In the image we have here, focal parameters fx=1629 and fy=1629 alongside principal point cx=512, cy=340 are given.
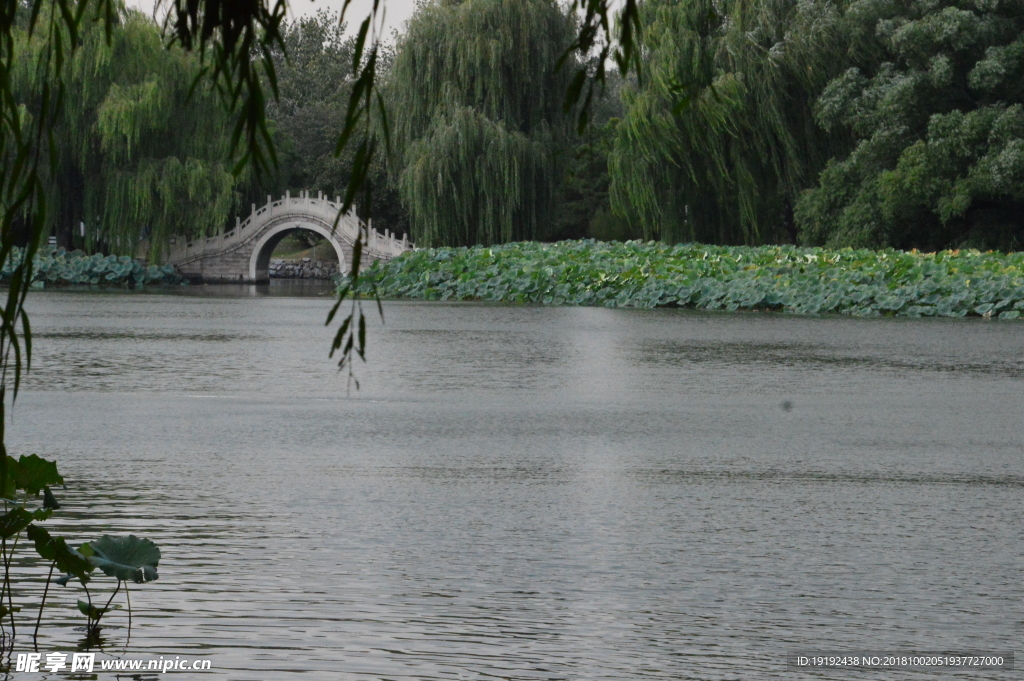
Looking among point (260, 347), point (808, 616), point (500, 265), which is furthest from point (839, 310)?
point (808, 616)

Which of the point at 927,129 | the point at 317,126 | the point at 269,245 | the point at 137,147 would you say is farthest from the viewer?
the point at 317,126

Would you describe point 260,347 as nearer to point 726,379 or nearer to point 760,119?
point 726,379

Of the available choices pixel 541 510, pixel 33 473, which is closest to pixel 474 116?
pixel 541 510

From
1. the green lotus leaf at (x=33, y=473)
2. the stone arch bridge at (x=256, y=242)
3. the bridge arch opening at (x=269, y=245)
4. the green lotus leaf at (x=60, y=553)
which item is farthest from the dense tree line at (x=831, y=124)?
the green lotus leaf at (x=60, y=553)

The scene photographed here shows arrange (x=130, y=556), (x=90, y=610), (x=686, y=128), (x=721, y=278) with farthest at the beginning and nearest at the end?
(x=686, y=128), (x=721, y=278), (x=130, y=556), (x=90, y=610)

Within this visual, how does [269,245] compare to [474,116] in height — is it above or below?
below

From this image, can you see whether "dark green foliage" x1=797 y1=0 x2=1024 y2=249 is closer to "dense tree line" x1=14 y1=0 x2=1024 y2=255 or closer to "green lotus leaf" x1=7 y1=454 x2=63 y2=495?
"dense tree line" x1=14 y1=0 x2=1024 y2=255

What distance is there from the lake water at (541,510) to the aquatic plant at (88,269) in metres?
31.5

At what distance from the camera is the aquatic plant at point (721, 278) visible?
2947 centimetres

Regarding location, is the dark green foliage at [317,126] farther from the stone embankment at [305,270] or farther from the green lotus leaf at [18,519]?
the green lotus leaf at [18,519]

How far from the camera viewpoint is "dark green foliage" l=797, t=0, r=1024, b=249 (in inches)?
1506

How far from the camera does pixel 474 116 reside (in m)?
42.2

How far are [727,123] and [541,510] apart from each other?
33.3 m

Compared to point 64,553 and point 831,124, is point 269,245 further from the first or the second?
point 64,553
